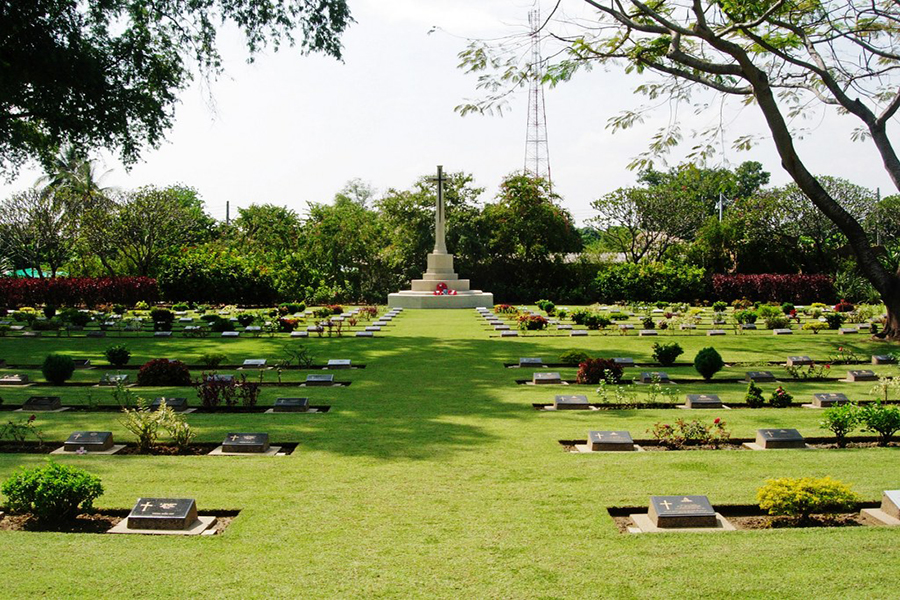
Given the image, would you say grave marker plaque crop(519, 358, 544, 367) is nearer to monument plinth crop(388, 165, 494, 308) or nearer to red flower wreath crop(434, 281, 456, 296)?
monument plinth crop(388, 165, 494, 308)

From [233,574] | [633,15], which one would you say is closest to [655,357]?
[633,15]

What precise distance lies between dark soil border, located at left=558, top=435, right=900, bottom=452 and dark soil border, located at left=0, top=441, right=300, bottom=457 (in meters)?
2.95

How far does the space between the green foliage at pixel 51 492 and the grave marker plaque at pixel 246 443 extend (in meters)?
2.03

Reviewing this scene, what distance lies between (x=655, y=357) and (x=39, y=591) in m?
12.4

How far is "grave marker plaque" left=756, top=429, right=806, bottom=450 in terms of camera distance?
769 cm

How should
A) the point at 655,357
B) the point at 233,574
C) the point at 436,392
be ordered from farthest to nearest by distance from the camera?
1. the point at 655,357
2. the point at 436,392
3. the point at 233,574

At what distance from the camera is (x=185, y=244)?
35.9 m

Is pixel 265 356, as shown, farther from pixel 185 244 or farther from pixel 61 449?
pixel 185 244

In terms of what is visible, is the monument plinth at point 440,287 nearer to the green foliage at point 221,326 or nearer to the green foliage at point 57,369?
the green foliage at point 221,326

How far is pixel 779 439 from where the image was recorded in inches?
303

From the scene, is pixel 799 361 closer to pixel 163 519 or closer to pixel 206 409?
pixel 206 409

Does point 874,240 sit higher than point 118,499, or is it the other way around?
point 874,240

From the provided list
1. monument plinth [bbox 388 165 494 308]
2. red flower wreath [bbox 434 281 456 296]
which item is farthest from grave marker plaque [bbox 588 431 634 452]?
red flower wreath [bbox 434 281 456 296]

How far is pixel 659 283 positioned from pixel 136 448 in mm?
28139
